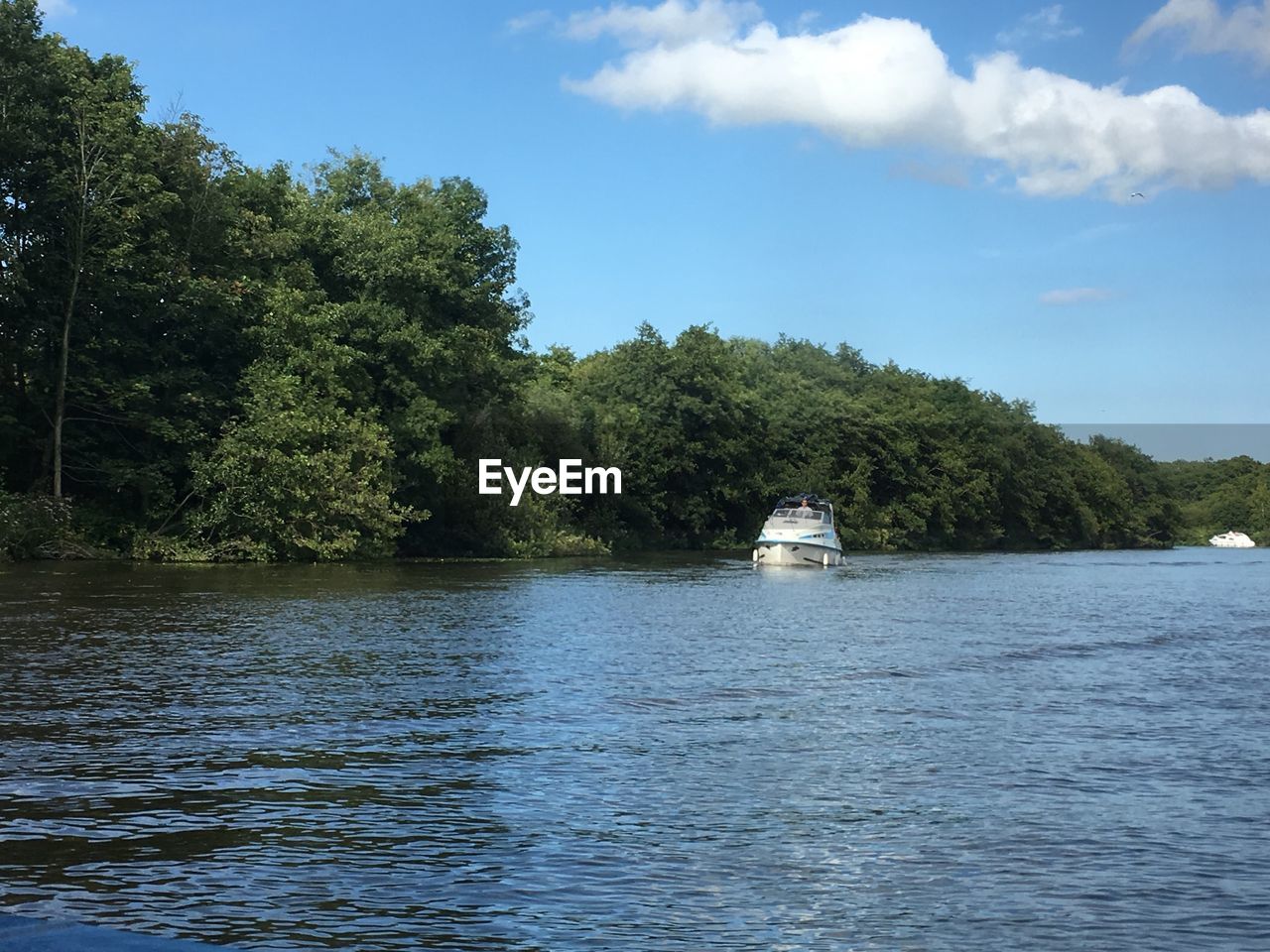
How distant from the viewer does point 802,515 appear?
55.5m

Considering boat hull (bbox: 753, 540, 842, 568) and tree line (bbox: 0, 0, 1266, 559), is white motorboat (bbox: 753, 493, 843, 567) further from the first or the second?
tree line (bbox: 0, 0, 1266, 559)

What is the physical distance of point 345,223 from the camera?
5259 centimetres

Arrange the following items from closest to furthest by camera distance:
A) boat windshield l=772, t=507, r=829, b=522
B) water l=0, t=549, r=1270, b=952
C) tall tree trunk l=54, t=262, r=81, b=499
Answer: water l=0, t=549, r=1270, b=952
tall tree trunk l=54, t=262, r=81, b=499
boat windshield l=772, t=507, r=829, b=522

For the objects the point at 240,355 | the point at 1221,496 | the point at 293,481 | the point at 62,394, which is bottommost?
the point at 293,481

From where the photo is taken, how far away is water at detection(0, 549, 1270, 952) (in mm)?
7398

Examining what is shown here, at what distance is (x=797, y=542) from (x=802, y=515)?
3.15m

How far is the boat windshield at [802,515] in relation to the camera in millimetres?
55156

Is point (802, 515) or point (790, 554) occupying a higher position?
point (802, 515)

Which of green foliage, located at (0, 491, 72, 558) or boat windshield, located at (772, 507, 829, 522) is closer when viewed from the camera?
green foliage, located at (0, 491, 72, 558)

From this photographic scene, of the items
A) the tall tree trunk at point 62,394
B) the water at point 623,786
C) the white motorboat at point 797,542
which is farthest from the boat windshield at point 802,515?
the water at point 623,786

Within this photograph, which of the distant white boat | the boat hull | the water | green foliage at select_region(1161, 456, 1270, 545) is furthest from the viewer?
green foliage at select_region(1161, 456, 1270, 545)

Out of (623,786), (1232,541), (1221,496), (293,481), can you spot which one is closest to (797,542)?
(293,481)

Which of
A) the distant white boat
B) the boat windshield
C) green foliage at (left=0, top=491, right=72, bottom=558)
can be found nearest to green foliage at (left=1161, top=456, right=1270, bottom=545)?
the distant white boat

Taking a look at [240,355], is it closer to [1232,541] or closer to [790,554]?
[790,554]
